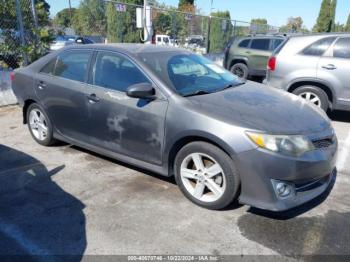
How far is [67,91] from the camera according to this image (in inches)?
182

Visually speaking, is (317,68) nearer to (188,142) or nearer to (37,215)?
(188,142)

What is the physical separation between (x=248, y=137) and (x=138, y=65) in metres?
1.57

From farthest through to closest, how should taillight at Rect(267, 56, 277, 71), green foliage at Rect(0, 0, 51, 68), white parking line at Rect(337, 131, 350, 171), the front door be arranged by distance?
green foliage at Rect(0, 0, 51, 68) → taillight at Rect(267, 56, 277, 71) → white parking line at Rect(337, 131, 350, 171) → the front door

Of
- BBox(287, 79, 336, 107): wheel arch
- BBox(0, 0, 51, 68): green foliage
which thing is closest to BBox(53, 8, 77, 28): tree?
BBox(0, 0, 51, 68): green foliage

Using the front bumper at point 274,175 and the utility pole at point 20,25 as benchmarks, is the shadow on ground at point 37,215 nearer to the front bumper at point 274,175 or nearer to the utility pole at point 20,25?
the front bumper at point 274,175

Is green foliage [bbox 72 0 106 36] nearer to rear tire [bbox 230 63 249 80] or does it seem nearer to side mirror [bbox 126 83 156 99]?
rear tire [bbox 230 63 249 80]

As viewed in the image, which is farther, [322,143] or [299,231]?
[322,143]

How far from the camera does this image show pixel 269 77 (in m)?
7.50

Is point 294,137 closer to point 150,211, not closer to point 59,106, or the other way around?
point 150,211

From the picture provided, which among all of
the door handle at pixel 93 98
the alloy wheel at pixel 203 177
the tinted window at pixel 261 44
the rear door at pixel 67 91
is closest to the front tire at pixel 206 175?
the alloy wheel at pixel 203 177

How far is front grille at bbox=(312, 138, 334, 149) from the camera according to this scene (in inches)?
132

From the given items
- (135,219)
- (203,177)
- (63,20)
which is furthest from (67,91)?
(63,20)

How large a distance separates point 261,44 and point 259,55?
0.49 m

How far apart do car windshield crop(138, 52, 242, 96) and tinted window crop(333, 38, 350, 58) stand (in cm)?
323
